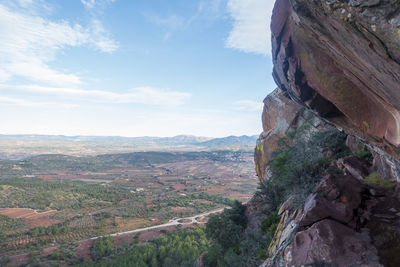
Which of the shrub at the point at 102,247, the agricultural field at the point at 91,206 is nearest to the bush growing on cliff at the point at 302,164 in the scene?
the shrub at the point at 102,247

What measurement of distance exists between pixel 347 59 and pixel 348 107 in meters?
4.49

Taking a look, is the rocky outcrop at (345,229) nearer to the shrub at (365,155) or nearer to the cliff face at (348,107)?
the cliff face at (348,107)

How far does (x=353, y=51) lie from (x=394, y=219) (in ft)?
22.3

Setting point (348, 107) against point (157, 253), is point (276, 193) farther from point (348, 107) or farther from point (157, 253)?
point (157, 253)

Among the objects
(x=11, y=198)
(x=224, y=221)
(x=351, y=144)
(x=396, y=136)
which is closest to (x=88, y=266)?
(x=224, y=221)

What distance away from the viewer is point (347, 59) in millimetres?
8664

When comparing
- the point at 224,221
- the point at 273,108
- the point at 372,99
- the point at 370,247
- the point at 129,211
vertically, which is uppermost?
the point at 273,108

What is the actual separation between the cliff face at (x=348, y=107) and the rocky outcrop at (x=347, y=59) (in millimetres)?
28

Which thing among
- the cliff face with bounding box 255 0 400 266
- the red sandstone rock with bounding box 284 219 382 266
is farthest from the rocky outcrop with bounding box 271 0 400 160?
the red sandstone rock with bounding box 284 219 382 266

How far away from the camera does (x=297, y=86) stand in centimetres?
1485

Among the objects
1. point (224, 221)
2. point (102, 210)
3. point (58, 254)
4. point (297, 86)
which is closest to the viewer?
point (297, 86)

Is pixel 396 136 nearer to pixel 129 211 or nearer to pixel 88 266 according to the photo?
pixel 88 266

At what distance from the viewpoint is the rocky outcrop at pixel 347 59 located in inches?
221

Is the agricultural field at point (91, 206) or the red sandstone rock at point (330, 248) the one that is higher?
the red sandstone rock at point (330, 248)
